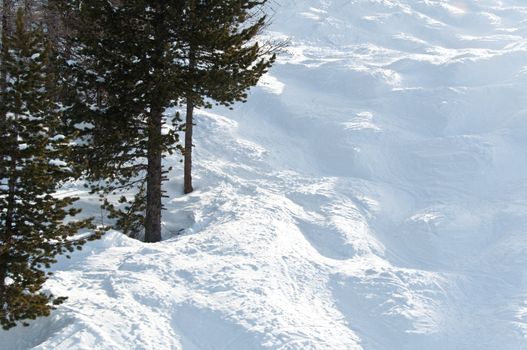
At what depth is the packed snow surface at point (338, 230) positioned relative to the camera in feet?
30.7

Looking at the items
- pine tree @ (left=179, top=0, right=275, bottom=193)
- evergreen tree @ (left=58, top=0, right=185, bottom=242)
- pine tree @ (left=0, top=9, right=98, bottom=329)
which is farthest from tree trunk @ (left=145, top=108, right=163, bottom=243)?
pine tree @ (left=0, top=9, right=98, bottom=329)

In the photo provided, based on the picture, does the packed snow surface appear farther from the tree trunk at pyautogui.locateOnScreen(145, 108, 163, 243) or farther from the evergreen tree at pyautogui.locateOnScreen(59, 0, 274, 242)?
the evergreen tree at pyautogui.locateOnScreen(59, 0, 274, 242)

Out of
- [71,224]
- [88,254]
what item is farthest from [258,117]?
[71,224]

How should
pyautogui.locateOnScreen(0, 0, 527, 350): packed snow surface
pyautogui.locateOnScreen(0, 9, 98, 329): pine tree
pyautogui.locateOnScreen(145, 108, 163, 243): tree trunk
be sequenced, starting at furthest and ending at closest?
pyautogui.locateOnScreen(145, 108, 163, 243): tree trunk < pyautogui.locateOnScreen(0, 0, 527, 350): packed snow surface < pyautogui.locateOnScreen(0, 9, 98, 329): pine tree

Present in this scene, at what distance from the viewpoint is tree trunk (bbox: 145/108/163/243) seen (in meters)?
11.1

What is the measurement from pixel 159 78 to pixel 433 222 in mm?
10616

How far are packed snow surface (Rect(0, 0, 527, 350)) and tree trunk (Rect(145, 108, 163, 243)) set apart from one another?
0.79 m

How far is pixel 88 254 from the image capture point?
10.7 meters

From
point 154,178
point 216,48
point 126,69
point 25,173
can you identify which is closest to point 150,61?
point 126,69

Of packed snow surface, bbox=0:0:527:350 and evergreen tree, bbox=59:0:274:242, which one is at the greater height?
evergreen tree, bbox=59:0:274:242

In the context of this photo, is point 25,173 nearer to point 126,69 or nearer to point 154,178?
point 126,69

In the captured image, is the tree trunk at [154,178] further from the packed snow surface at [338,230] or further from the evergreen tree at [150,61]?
the packed snow surface at [338,230]

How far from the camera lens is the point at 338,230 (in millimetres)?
15133

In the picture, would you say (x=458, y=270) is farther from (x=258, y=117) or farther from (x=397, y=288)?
(x=258, y=117)
